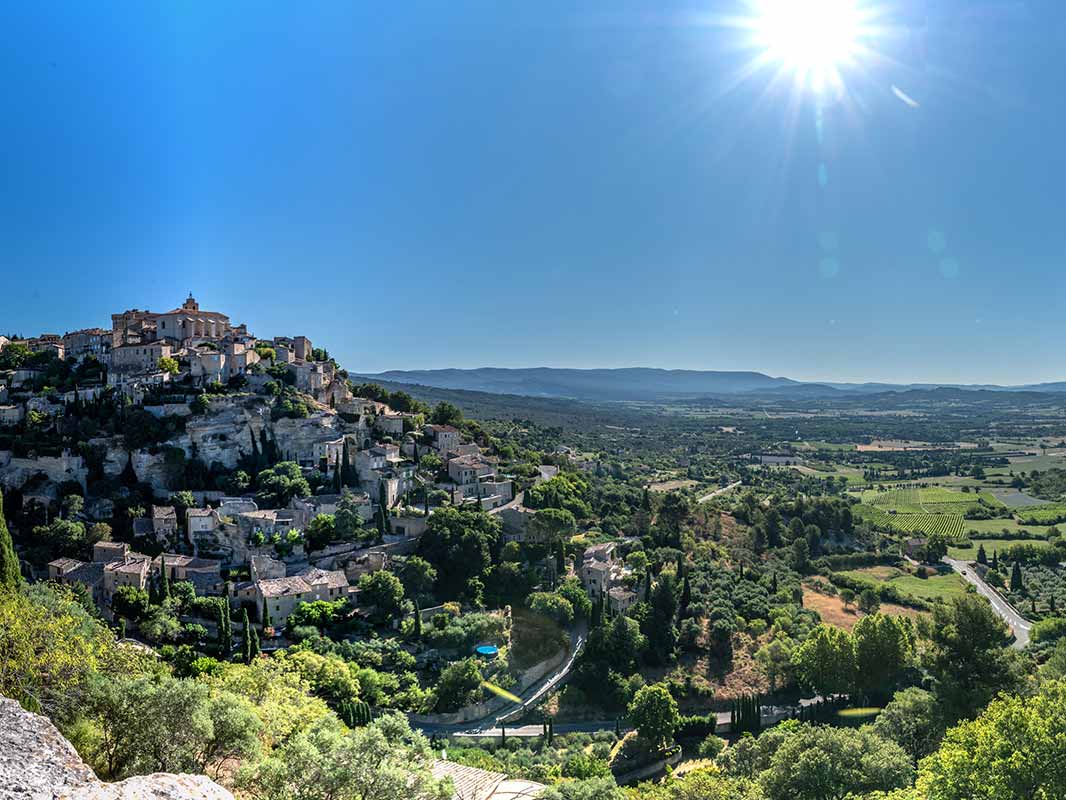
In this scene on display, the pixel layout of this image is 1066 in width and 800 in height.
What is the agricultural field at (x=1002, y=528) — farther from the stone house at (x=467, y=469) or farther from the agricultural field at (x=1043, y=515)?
the stone house at (x=467, y=469)

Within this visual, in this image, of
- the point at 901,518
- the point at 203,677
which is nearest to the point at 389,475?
the point at 203,677

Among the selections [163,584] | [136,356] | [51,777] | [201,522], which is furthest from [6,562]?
[136,356]

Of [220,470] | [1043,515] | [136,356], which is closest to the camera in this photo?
[220,470]

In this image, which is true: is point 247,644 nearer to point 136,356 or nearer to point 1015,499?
point 136,356

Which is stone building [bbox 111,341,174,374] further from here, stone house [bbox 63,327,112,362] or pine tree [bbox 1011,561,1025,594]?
pine tree [bbox 1011,561,1025,594]

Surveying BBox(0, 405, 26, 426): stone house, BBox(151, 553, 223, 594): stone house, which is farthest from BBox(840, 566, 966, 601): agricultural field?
BBox(0, 405, 26, 426): stone house
